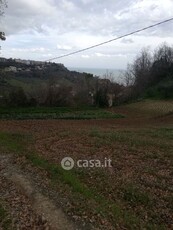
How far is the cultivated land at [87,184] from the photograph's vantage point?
7.80 m

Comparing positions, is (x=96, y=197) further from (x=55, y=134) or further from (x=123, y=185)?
(x=55, y=134)

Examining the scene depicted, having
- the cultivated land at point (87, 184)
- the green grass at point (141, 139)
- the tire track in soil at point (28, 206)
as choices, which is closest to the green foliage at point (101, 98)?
the green grass at point (141, 139)

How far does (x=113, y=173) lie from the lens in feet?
36.0

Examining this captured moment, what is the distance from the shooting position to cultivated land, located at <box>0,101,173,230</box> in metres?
7.80

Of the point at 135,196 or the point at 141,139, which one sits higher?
the point at 141,139

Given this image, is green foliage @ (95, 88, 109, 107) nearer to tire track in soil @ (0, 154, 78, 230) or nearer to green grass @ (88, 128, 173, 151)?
green grass @ (88, 128, 173, 151)

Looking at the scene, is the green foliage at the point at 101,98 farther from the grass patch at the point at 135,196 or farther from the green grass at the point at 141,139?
the grass patch at the point at 135,196

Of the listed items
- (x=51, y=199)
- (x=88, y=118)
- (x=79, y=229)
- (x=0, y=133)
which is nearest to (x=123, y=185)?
(x=51, y=199)

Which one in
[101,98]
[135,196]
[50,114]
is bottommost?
[135,196]

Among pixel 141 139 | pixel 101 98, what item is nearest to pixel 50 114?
pixel 141 139

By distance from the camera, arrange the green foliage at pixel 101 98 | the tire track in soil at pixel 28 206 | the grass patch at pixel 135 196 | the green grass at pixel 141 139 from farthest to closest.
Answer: the green foliage at pixel 101 98 < the green grass at pixel 141 139 < the grass patch at pixel 135 196 < the tire track in soil at pixel 28 206

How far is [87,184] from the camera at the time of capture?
10031 millimetres

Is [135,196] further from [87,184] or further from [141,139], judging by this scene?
[141,139]

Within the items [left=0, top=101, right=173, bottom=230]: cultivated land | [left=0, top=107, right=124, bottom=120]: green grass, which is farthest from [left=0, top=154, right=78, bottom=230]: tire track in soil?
[left=0, top=107, right=124, bottom=120]: green grass
